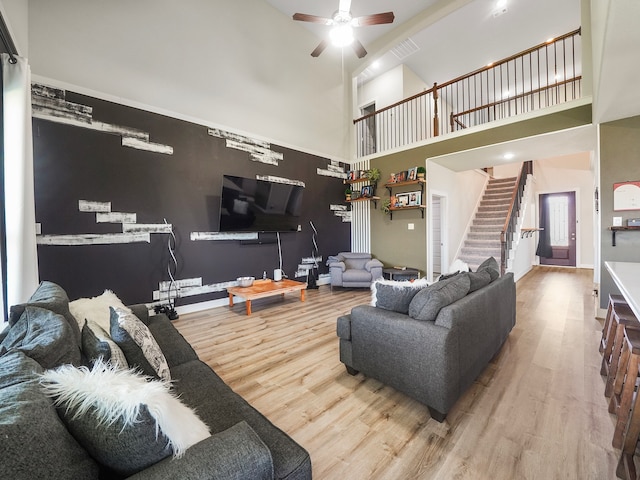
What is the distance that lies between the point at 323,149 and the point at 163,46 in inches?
131

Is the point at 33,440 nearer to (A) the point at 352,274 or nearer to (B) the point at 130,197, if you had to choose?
(B) the point at 130,197

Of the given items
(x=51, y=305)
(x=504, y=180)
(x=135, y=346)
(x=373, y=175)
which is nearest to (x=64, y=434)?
(x=135, y=346)

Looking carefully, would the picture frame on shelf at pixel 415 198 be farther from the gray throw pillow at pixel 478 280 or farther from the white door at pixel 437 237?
the gray throw pillow at pixel 478 280

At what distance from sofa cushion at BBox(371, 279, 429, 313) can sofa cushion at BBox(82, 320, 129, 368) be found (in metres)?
1.70

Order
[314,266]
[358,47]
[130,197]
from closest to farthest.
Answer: [130,197]
[358,47]
[314,266]

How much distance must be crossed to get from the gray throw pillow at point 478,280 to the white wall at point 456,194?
3151 mm

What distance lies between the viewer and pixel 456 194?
21.6 feet

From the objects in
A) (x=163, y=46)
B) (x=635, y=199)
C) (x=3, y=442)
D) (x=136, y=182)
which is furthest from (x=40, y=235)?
(x=635, y=199)

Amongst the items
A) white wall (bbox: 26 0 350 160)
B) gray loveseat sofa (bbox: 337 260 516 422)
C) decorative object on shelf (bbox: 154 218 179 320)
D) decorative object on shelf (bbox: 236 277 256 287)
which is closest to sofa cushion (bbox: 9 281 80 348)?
gray loveseat sofa (bbox: 337 260 516 422)

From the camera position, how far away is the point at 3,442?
54 cm

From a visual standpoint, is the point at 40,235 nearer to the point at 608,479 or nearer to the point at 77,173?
the point at 77,173

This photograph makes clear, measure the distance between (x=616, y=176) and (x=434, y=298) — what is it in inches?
143

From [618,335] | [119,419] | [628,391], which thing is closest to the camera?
[119,419]

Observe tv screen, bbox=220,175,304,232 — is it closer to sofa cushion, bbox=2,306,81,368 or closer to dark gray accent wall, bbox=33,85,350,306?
dark gray accent wall, bbox=33,85,350,306
